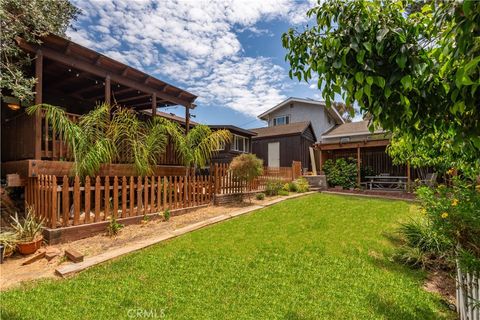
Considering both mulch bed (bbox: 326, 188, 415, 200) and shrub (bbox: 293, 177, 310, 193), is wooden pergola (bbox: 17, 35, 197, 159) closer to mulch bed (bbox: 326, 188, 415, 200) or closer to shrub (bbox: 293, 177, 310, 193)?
shrub (bbox: 293, 177, 310, 193)

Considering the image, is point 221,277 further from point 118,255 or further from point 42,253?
point 42,253

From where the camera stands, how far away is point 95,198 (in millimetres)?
5582

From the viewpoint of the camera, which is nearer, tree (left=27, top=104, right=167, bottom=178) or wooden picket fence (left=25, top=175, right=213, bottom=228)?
wooden picket fence (left=25, top=175, right=213, bottom=228)

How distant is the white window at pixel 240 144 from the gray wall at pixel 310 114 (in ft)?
21.0

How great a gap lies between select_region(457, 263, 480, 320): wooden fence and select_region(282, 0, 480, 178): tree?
1582 millimetres

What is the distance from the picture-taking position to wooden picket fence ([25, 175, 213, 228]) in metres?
5.18

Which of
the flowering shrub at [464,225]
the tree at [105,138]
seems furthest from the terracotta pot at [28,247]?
the flowering shrub at [464,225]

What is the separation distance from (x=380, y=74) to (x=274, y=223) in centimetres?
518

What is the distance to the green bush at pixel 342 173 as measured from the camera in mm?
14242

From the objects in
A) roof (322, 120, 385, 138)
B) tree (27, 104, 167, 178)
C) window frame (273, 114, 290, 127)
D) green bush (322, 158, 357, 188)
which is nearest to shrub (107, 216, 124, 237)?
tree (27, 104, 167, 178)

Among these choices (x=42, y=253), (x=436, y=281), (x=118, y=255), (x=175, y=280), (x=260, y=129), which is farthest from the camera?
(x=260, y=129)

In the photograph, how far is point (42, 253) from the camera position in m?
4.61

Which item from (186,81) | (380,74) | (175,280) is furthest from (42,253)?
(186,81)

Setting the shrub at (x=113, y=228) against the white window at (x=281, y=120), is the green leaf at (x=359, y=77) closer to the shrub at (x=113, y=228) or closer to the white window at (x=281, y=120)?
the shrub at (x=113, y=228)
